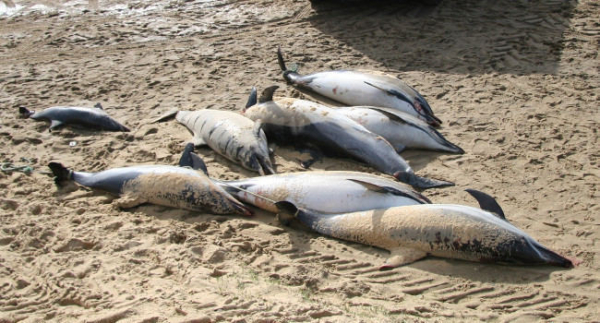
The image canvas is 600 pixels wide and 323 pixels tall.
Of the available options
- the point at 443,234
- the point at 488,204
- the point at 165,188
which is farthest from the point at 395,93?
the point at 165,188

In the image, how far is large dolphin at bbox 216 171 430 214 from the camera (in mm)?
5040

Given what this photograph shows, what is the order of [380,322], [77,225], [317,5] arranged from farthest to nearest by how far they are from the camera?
[317,5] < [77,225] < [380,322]

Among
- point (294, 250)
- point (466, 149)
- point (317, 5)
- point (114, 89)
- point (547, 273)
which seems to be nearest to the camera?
point (547, 273)

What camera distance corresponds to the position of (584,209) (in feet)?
17.4

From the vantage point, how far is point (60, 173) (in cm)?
579

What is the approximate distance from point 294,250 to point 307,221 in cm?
31

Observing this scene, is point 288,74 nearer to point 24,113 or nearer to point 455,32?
point 455,32

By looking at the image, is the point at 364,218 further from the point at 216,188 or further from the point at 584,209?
the point at 584,209

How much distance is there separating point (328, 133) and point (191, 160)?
1457mm

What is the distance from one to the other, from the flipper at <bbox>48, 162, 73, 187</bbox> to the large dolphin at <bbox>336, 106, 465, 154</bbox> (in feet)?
9.82

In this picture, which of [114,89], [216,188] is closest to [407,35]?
[114,89]

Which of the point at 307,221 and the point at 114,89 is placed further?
the point at 114,89

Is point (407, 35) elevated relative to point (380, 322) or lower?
elevated

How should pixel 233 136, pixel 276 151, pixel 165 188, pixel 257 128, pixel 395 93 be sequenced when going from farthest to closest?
pixel 395 93 → pixel 276 151 → pixel 257 128 → pixel 233 136 → pixel 165 188
